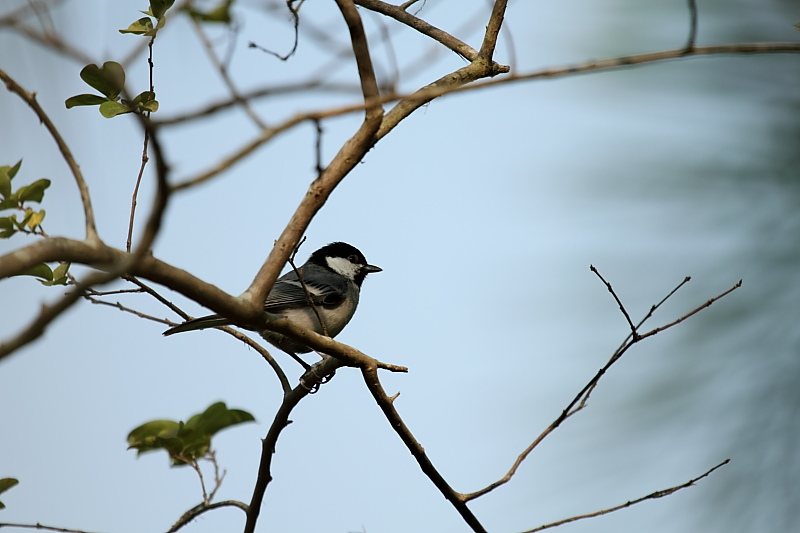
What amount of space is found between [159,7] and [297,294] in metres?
2.52

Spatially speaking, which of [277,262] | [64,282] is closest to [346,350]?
[277,262]

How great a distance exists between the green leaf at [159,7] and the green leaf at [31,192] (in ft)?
1.95

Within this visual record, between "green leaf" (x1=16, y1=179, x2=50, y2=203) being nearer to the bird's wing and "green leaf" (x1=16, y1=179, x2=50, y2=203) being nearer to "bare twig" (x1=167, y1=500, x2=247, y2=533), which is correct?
"bare twig" (x1=167, y1=500, x2=247, y2=533)

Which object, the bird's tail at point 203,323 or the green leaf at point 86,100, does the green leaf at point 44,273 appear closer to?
the green leaf at point 86,100

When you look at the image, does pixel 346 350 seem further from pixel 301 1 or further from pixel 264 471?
pixel 301 1

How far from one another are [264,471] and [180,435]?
325mm

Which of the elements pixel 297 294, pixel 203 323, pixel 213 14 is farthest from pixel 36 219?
pixel 297 294

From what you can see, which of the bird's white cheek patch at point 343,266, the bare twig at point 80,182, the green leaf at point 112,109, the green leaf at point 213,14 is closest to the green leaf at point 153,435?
the green leaf at point 112,109

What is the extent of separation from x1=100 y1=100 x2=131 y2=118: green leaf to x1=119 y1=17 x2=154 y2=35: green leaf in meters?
0.21

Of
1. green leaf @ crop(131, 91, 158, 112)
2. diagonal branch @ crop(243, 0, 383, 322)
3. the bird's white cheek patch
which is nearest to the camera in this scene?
diagonal branch @ crop(243, 0, 383, 322)

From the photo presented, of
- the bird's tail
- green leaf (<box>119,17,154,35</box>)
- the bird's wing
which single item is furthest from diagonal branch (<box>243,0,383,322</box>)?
the bird's wing

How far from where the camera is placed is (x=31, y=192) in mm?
2326

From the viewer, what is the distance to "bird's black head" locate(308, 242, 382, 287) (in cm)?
553

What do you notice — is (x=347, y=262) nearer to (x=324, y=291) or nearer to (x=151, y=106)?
(x=324, y=291)
